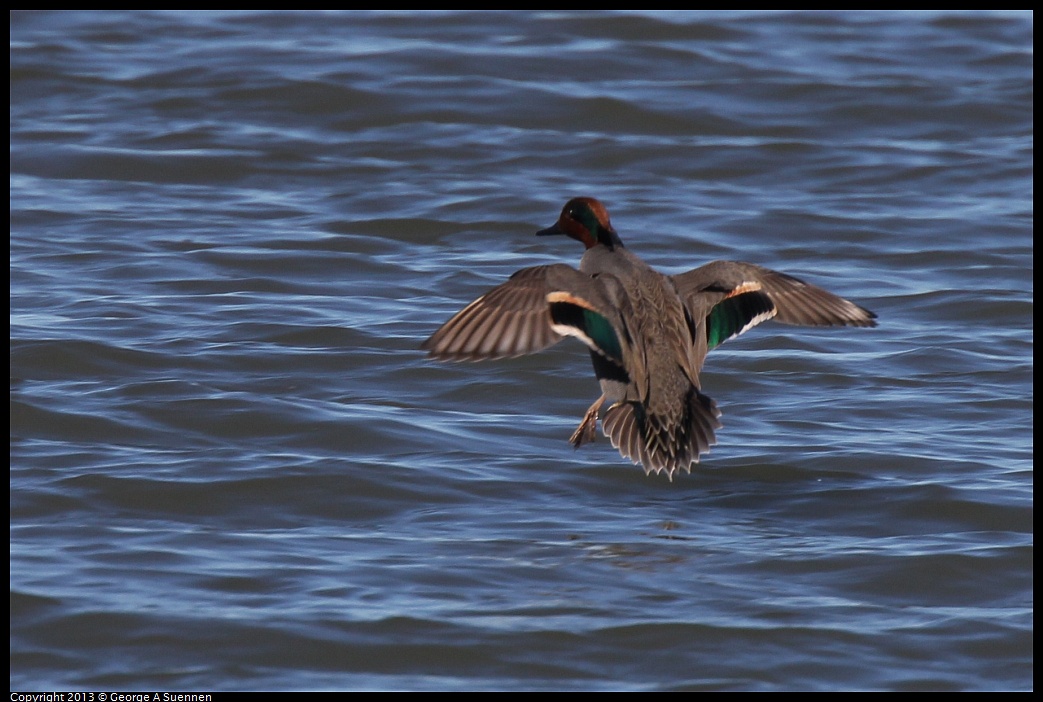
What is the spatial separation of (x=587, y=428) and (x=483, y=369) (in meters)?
1.30

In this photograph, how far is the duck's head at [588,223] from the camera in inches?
275

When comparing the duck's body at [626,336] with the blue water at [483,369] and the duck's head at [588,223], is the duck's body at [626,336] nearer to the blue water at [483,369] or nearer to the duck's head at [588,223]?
the blue water at [483,369]

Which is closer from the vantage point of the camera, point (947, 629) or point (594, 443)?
point (947, 629)

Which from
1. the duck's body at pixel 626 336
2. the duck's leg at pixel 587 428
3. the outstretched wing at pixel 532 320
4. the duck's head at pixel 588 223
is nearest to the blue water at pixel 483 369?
the duck's leg at pixel 587 428

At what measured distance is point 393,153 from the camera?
12.0 m

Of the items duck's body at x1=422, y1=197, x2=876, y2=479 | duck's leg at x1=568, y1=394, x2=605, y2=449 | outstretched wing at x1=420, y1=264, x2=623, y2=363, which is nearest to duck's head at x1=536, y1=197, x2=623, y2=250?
duck's body at x1=422, y1=197, x2=876, y2=479

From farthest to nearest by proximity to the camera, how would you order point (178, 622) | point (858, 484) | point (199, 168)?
point (199, 168) < point (858, 484) < point (178, 622)

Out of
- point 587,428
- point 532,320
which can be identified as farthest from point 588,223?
point 587,428

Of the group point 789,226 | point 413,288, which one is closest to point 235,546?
point 413,288

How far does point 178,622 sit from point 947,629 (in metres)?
2.31

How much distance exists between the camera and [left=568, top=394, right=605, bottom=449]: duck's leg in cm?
649

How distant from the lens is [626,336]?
246 inches

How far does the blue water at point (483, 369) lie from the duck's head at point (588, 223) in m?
0.78

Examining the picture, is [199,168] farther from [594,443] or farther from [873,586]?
[873,586]
